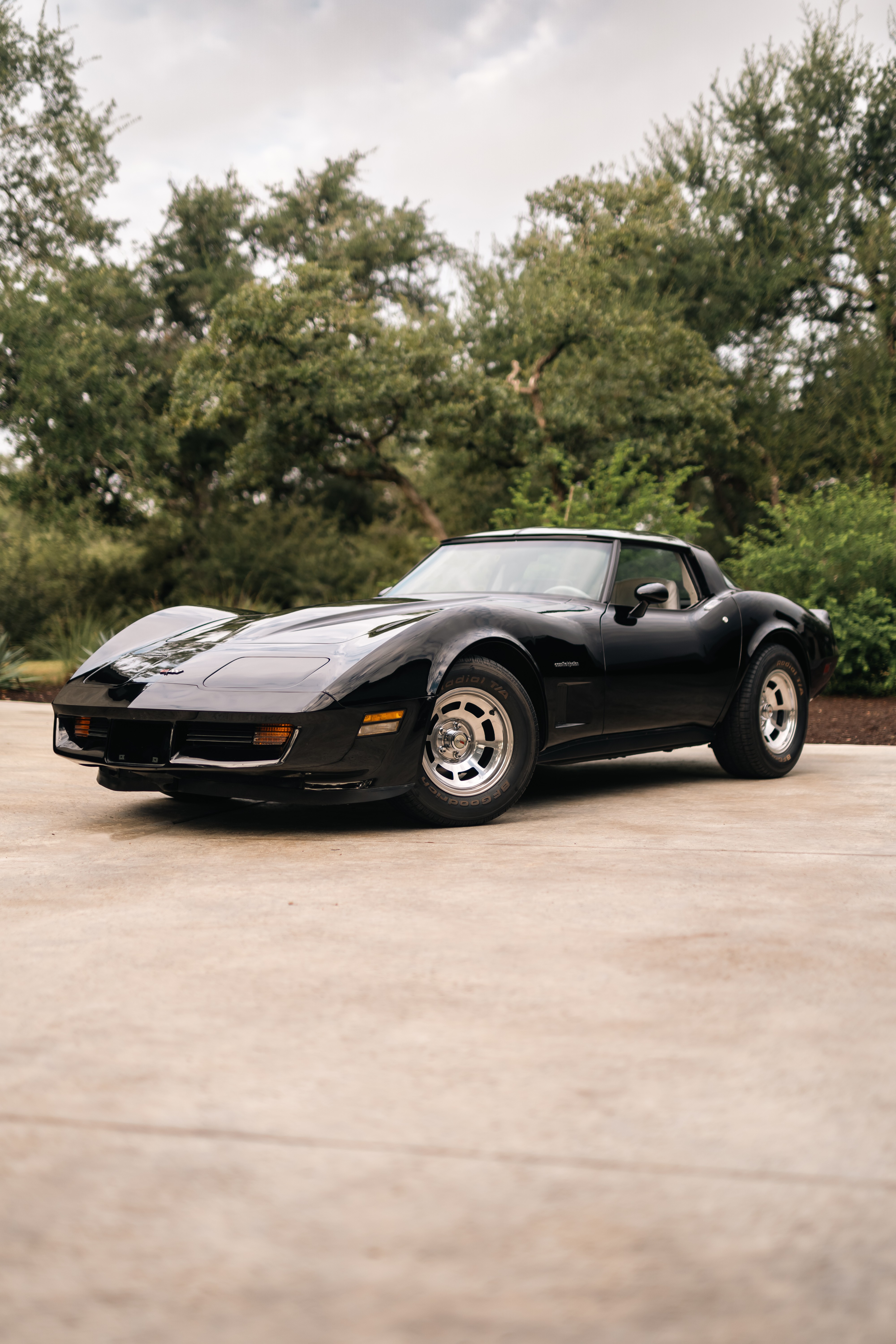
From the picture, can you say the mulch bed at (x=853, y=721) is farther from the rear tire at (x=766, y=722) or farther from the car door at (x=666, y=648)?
the car door at (x=666, y=648)

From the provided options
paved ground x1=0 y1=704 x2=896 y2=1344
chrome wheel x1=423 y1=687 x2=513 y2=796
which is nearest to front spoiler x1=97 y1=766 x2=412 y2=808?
chrome wheel x1=423 y1=687 x2=513 y2=796

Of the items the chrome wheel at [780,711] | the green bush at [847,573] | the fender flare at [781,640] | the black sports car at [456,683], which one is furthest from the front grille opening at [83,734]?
the green bush at [847,573]

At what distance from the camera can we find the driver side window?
20.5ft

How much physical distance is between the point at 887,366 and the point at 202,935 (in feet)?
76.5

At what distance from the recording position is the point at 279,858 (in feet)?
14.4

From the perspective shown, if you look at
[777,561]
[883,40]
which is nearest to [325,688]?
[777,561]

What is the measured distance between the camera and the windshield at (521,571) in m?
6.27

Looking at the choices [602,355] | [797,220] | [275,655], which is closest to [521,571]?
[275,655]

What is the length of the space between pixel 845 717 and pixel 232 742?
24.5 ft

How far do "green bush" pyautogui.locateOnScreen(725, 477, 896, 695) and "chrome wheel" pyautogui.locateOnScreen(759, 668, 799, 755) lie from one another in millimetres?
5225

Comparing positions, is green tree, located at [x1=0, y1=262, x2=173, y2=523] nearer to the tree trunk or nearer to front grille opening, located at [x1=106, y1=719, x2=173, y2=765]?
the tree trunk

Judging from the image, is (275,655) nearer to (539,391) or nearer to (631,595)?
(631,595)

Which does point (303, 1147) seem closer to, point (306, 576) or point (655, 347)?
point (655, 347)

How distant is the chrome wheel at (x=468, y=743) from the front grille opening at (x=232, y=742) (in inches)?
25.9
